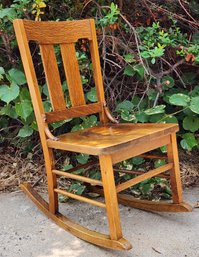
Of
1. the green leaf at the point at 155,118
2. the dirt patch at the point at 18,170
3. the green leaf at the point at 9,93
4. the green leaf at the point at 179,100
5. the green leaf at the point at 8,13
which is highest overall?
the green leaf at the point at 8,13

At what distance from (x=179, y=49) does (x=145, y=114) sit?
16.6 inches

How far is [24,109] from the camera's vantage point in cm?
205

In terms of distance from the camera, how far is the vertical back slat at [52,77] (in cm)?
175

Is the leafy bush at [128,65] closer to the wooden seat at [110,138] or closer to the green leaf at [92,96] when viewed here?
the green leaf at [92,96]

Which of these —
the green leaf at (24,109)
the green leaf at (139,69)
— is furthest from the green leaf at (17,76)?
the green leaf at (139,69)

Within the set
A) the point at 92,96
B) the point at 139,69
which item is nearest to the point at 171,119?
the point at 139,69

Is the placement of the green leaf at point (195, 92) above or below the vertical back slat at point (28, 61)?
below

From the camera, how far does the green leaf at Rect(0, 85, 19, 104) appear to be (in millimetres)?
1948

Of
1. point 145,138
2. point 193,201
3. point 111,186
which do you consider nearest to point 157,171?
point 145,138

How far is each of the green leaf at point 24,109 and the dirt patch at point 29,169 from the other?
39 cm

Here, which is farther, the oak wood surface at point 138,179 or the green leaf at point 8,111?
the green leaf at point 8,111

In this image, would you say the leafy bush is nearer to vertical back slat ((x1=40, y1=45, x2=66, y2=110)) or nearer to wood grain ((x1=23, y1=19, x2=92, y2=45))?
wood grain ((x1=23, y1=19, x2=92, y2=45))

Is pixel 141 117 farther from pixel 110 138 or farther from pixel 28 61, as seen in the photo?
pixel 28 61

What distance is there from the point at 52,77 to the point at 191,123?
88 centimetres
